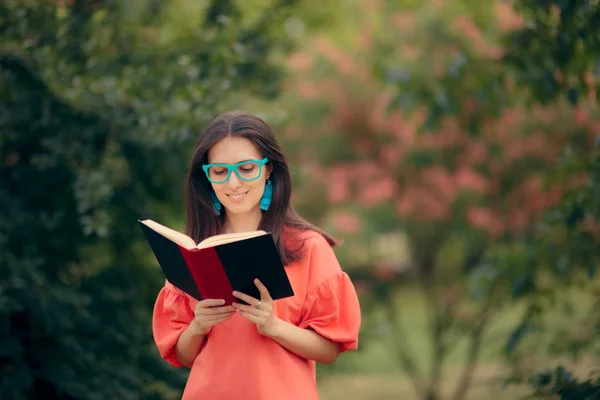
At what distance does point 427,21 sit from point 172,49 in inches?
115

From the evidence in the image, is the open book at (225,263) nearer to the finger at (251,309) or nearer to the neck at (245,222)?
the finger at (251,309)

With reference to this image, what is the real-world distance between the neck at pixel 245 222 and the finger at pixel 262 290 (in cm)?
36

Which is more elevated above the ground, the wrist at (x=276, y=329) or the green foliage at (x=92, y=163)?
the green foliage at (x=92, y=163)

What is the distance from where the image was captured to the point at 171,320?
256 centimetres

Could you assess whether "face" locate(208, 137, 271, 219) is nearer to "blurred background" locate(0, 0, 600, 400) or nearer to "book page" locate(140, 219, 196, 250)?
"book page" locate(140, 219, 196, 250)

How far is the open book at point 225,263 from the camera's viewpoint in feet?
6.95

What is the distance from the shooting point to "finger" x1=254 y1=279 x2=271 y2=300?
222cm

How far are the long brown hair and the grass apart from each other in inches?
108

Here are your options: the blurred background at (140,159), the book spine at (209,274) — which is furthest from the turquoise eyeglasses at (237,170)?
the blurred background at (140,159)

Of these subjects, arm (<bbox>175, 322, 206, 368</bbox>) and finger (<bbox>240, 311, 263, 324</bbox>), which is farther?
arm (<bbox>175, 322, 206, 368</bbox>)

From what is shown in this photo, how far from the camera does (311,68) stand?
7637 millimetres

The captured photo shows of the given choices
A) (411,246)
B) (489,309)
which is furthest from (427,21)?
(489,309)

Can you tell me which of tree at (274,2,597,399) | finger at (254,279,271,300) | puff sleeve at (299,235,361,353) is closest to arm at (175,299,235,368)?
finger at (254,279,271,300)

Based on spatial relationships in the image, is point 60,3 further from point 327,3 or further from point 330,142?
point 327,3
